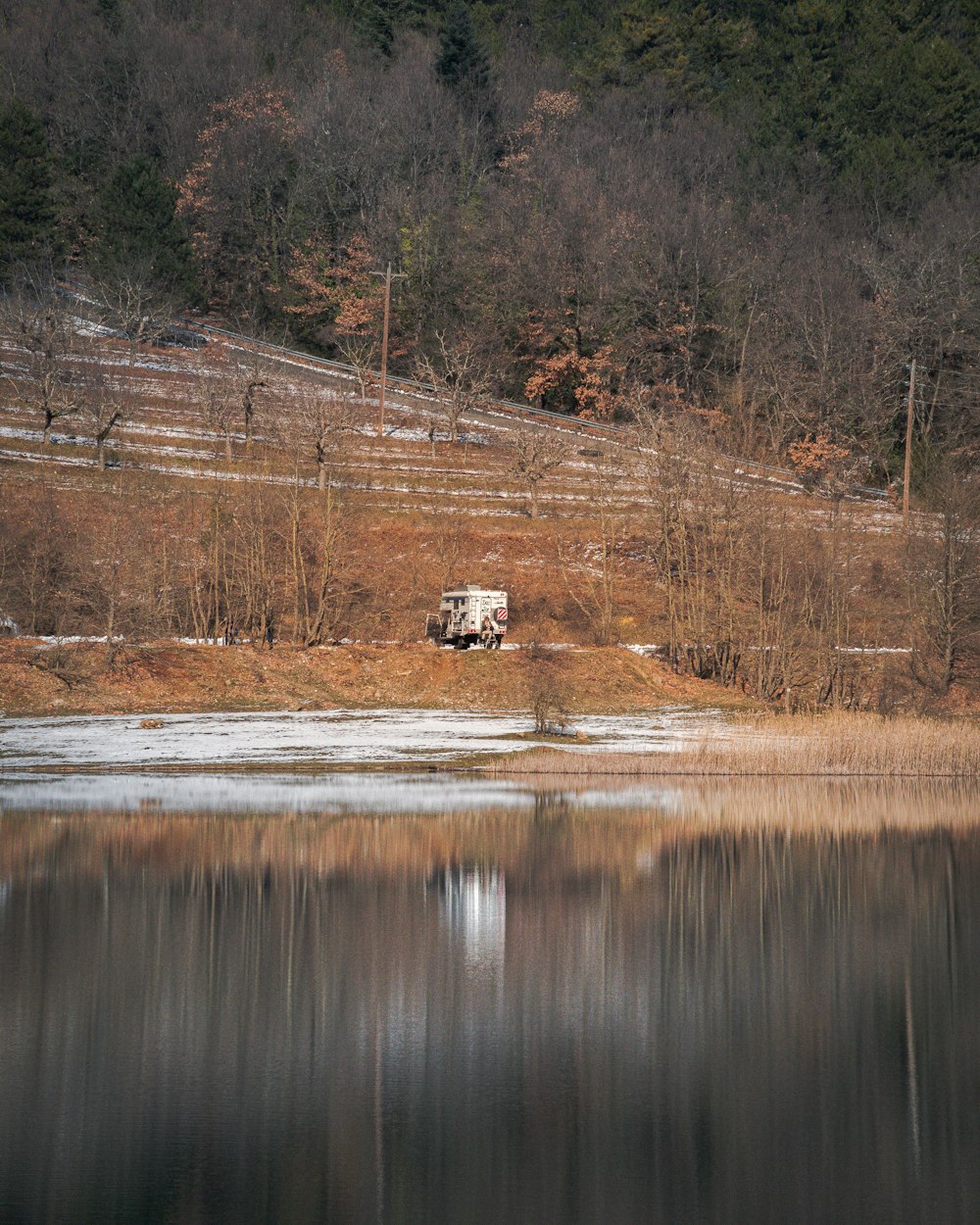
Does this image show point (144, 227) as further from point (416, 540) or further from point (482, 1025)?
point (482, 1025)

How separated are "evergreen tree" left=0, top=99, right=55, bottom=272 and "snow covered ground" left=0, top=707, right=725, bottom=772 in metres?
69.8

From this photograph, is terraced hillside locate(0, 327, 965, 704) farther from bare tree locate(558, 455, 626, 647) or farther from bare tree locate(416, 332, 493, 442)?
bare tree locate(416, 332, 493, 442)

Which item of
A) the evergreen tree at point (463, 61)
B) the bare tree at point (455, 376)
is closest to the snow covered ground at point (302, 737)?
the bare tree at point (455, 376)

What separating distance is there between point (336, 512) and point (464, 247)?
51.5m

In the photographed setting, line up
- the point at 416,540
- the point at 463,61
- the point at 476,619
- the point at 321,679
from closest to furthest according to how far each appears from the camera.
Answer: the point at 321,679 < the point at 476,619 < the point at 416,540 < the point at 463,61

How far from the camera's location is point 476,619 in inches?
2176

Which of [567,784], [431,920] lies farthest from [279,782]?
[431,920]

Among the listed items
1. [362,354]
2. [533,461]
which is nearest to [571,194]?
[362,354]

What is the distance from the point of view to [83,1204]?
11125 mm

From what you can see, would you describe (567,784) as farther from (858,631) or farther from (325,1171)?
(858,631)

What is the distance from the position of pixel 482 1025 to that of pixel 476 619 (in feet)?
130

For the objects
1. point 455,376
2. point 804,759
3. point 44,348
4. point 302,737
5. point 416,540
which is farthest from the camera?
point 455,376

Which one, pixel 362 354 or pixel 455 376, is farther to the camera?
pixel 362 354

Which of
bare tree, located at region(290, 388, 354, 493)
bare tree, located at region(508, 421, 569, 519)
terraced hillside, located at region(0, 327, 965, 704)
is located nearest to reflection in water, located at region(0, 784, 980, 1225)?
terraced hillside, located at region(0, 327, 965, 704)
